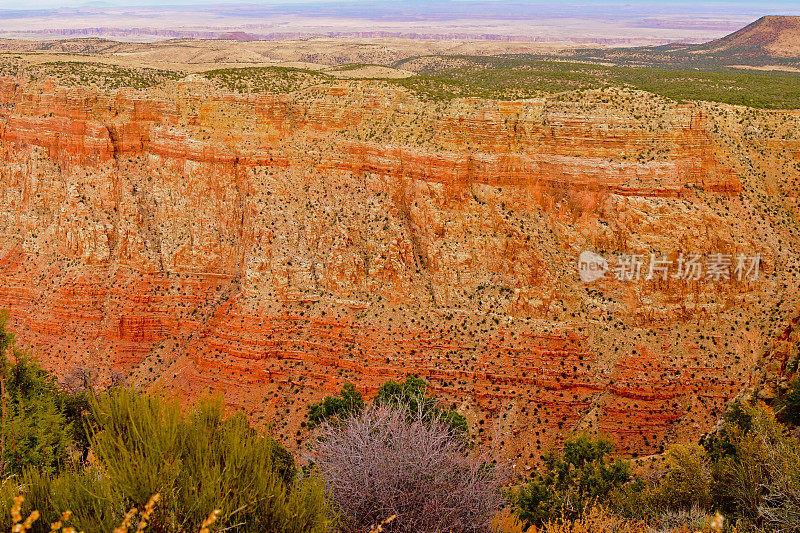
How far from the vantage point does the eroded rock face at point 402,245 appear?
35.9 metres

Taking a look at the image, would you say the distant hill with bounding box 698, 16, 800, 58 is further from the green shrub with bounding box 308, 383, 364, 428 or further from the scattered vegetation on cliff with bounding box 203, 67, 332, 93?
the green shrub with bounding box 308, 383, 364, 428

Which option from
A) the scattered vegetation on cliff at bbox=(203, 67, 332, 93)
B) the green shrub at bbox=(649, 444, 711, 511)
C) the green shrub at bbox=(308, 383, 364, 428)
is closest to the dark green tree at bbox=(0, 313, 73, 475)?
the green shrub at bbox=(308, 383, 364, 428)

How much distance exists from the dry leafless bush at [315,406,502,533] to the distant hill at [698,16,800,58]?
508ft

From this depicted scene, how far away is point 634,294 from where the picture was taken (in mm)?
37312

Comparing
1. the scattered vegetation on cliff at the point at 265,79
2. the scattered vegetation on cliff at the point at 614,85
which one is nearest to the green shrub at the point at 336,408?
the scattered vegetation on cliff at the point at 614,85

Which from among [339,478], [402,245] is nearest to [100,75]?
[402,245]

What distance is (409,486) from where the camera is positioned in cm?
1936

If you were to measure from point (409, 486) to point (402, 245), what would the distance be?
78.8ft

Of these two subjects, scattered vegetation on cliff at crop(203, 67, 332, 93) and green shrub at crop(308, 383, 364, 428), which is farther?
scattered vegetation on cliff at crop(203, 67, 332, 93)

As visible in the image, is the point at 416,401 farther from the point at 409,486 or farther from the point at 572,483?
the point at 409,486

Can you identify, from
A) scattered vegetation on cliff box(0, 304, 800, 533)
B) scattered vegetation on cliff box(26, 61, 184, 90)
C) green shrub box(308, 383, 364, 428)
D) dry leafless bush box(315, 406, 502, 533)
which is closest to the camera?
scattered vegetation on cliff box(0, 304, 800, 533)

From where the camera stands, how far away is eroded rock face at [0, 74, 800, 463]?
118ft

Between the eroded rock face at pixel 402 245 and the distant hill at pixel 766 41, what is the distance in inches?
4830

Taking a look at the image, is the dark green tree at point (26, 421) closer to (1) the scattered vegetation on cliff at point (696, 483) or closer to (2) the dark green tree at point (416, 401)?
(2) the dark green tree at point (416, 401)
